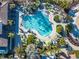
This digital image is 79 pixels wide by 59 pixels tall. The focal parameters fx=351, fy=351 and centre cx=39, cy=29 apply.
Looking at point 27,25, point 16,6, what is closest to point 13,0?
point 16,6

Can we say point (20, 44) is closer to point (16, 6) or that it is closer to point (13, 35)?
point (13, 35)

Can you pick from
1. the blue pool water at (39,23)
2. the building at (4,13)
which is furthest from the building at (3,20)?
the blue pool water at (39,23)

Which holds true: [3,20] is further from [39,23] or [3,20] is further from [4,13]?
[39,23]

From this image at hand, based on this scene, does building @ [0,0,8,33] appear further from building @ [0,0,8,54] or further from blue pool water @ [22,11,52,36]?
blue pool water @ [22,11,52,36]

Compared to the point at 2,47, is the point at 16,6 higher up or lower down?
higher up

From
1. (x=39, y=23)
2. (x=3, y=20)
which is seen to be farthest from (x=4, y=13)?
(x=39, y=23)

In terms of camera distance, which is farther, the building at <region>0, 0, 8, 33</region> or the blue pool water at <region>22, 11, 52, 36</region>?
the blue pool water at <region>22, 11, 52, 36</region>

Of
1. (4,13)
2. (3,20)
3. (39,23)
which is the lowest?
(39,23)

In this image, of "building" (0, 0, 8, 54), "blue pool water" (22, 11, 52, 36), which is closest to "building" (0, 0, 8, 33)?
"building" (0, 0, 8, 54)

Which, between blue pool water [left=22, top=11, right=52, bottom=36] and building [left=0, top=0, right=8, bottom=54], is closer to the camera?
building [left=0, top=0, right=8, bottom=54]
